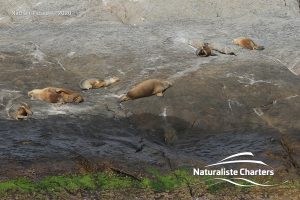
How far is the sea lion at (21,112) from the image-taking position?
40.7 feet

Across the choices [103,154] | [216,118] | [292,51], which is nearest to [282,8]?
[292,51]

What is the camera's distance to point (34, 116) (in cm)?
1263

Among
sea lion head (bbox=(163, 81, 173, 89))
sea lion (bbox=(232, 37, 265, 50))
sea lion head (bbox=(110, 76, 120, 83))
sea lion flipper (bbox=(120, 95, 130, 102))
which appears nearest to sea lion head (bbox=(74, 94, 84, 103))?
sea lion flipper (bbox=(120, 95, 130, 102))

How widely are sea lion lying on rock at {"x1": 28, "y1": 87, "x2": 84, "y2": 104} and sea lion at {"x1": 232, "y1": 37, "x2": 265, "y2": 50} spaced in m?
7.85

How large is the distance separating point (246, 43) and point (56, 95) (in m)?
8.55

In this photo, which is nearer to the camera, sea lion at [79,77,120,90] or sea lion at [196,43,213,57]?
sea lion at [79,77,120,90]

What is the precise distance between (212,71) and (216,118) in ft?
10.6

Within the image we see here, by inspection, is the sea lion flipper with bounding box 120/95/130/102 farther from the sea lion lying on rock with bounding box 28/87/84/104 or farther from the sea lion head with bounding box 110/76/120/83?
the sea lion head with bounding box 110/76/120/83

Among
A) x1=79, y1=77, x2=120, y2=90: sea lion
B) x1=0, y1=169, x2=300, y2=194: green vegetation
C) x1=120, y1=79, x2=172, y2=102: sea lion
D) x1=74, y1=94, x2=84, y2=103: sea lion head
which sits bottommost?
x1=79, y1=77, x2=120, y2=90: sea lion

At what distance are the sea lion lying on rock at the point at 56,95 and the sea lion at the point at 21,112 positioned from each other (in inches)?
41.2

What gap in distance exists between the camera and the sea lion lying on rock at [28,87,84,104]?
45.3ft
